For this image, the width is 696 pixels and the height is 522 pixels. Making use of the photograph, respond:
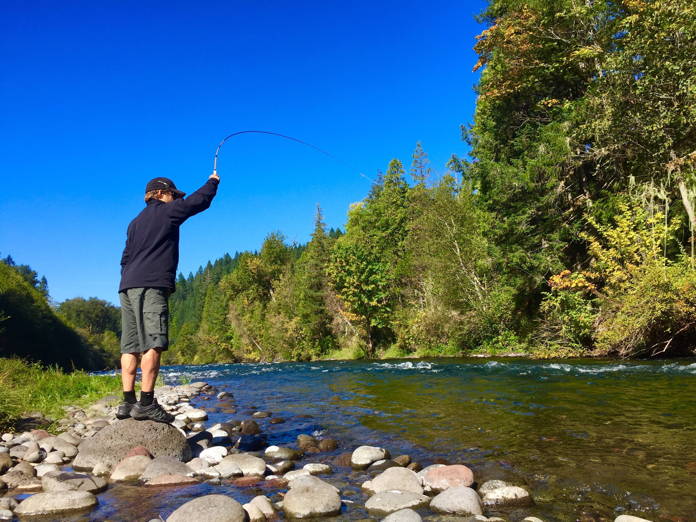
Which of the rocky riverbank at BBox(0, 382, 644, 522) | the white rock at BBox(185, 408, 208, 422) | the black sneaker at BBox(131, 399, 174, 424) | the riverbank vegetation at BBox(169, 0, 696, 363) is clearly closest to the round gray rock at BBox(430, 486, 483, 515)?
the rocky riverbank at BBox(0, 382, 644, 522)

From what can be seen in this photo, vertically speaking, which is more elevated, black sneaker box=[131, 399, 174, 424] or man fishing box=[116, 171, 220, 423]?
man fishing box=[116, 171, 220, 423]

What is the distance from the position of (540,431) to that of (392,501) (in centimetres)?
302

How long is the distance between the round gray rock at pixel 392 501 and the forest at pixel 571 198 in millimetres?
13126

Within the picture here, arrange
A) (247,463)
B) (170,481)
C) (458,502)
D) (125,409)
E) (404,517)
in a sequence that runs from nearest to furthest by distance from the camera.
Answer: (404,517) → (458,502) → (170,481) → (247,463) → (125,409)

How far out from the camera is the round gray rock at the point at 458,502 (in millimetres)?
3465

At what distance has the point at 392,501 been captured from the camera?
12.1ft

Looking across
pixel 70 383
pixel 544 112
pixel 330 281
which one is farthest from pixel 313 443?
pixel 330 281

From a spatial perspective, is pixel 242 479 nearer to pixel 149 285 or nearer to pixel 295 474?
pixel 295 474

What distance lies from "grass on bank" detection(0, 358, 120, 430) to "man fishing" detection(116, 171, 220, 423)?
8.54 ft

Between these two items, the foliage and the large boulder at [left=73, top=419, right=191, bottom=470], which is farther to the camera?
the foliage

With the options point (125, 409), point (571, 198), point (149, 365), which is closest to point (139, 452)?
point (125, 409)

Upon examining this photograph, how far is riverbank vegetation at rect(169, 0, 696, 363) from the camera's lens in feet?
47.1

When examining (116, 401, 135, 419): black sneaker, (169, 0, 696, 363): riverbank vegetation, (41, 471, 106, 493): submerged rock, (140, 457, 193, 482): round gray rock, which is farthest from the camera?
(169, 0, 696, 363): riverbank vegetation

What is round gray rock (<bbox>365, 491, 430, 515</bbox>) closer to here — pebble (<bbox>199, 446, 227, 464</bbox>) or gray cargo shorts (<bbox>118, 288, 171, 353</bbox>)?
pebble (<bbox>199, 446, 227, 464</bbox>)
